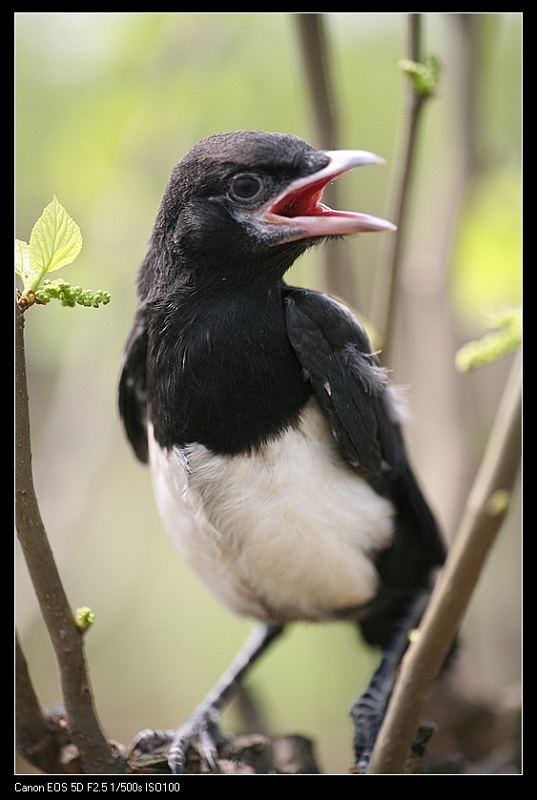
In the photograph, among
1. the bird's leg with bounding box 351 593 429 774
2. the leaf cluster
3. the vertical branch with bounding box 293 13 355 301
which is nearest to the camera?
the leaf cluster

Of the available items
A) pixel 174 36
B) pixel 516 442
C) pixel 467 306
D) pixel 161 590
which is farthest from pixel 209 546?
pixel 161 590

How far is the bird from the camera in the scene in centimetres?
207

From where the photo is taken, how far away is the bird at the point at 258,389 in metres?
2.07

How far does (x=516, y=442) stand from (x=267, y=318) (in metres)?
0.72

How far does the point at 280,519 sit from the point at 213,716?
2.81 feet

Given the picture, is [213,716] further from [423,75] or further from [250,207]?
[423,75]

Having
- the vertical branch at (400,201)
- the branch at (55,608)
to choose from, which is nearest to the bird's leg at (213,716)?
the branch at (55,608)

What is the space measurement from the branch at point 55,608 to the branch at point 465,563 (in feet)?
2.41

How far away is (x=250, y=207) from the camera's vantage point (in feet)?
6.84

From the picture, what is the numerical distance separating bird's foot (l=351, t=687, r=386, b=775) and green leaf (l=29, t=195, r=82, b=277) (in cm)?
169

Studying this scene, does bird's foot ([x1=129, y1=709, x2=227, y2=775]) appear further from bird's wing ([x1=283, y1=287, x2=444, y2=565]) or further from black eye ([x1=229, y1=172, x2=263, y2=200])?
black eye ([x1=229, y1=172, x2=263, y2=200])

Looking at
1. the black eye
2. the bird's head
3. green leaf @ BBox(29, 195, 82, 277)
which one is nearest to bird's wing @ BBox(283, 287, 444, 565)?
the bird's head

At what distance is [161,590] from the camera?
15.5 feet

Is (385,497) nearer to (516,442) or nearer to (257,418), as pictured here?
(257,418)
